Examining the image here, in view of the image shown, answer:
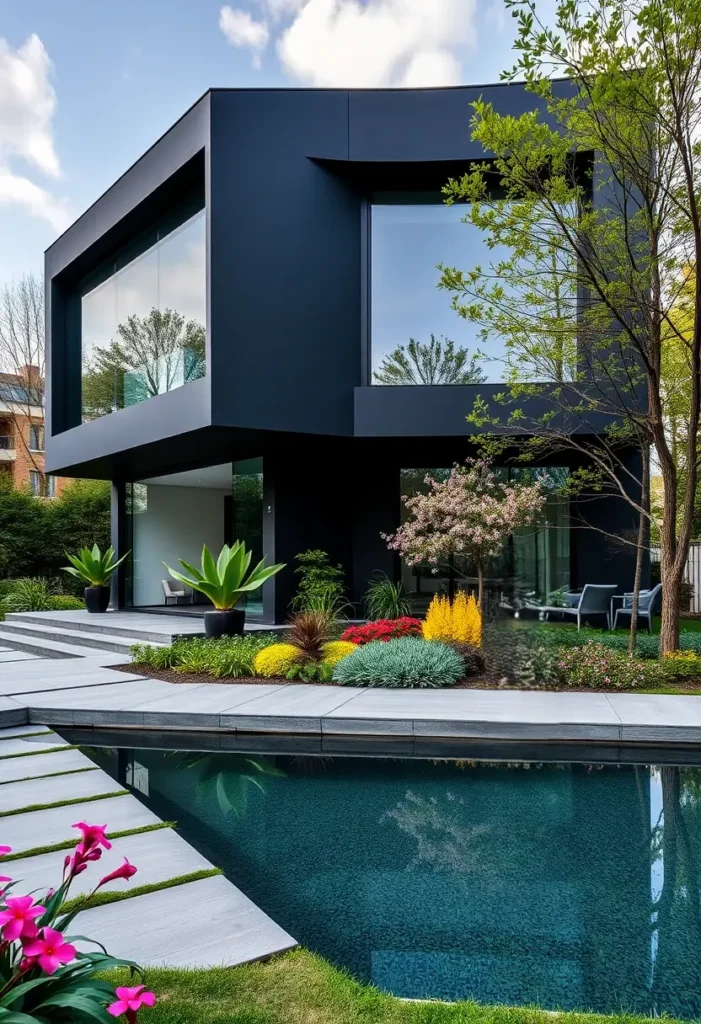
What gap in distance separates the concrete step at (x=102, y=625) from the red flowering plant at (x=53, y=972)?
347 inches

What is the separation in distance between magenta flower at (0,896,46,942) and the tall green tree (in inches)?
289

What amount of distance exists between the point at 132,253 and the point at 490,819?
12778 millimetres

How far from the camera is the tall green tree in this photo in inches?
269

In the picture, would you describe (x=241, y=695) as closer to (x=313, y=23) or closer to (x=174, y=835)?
(x=174, y=835)

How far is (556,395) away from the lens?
1074 cm

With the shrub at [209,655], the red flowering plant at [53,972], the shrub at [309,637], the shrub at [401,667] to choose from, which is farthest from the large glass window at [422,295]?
the red flowering plant at [53,972]

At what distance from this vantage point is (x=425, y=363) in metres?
11.8

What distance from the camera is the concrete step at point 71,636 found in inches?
425

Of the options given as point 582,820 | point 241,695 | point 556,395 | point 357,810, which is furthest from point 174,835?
point 556,395

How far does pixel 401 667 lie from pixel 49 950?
6.40 meters

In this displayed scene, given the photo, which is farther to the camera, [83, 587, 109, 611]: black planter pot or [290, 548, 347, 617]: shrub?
[83, 587, 109, 611]: black planter pot

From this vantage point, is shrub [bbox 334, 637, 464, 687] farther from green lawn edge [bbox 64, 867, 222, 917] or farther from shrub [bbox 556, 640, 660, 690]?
green lawn edge [bbox 64, 867, 222, 917]

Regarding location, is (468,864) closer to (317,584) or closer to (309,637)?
(309,637)

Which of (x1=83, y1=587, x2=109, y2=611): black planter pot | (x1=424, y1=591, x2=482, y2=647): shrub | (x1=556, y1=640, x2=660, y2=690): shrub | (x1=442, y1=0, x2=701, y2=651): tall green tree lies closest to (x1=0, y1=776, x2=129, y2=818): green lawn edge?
(x1=556, y1=640, x2=660, y2=690): shrub
